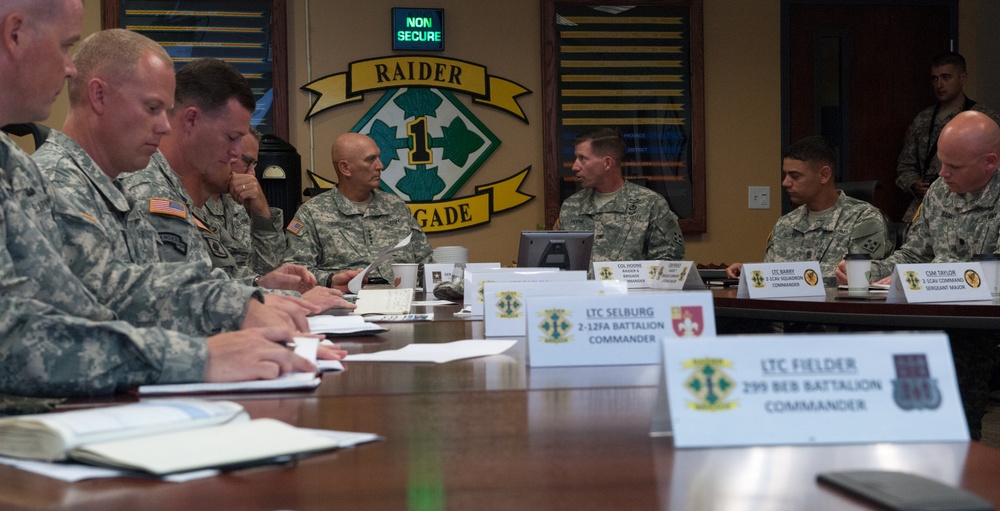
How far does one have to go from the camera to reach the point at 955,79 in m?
5.66

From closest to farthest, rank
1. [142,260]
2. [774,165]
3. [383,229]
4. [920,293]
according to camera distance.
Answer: [142,260], [920,293], [383,229], [774,165]

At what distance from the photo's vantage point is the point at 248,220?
4250mm

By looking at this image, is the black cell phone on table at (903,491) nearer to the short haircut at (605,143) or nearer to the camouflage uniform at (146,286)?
the camouflage uniform at (146,286)

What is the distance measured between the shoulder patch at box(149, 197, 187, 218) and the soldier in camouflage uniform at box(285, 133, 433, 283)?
2035 millimetres

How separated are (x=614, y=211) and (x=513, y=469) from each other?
14.2ft

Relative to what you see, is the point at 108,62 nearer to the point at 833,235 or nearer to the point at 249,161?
the point at 249,161

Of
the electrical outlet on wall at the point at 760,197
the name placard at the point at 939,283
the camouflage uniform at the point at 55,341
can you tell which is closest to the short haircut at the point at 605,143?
the electrical outlet on wall at the point at 760,197

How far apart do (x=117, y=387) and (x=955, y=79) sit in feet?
17.8

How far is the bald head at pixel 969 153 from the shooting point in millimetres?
3590

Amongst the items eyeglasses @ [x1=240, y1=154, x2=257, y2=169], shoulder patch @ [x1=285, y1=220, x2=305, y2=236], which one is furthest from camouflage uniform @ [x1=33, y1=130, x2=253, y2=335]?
shoulder patch @ [x1=285, y1=220, x2=305, y2=236]

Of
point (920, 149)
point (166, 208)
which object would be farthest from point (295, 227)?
point (920, 149)

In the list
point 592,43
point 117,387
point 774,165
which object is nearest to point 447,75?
point 592,43

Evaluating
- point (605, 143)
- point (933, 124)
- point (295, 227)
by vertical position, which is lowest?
point (295, 227)

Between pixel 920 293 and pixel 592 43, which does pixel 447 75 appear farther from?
pixel 920 293
